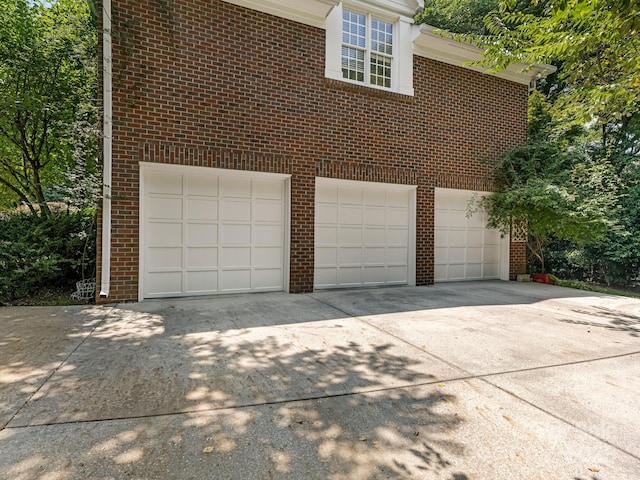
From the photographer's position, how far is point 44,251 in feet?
18.9

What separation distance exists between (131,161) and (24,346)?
3078 mm

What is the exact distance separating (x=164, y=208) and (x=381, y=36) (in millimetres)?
5914

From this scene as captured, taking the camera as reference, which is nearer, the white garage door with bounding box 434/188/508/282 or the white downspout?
the white downspout

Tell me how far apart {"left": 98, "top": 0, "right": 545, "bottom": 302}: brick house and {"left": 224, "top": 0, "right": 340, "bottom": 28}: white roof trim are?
3cm

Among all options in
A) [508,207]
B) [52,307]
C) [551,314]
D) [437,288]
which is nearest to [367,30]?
[508,207]

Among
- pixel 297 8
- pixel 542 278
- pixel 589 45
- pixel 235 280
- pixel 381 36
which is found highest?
pixel 381 36

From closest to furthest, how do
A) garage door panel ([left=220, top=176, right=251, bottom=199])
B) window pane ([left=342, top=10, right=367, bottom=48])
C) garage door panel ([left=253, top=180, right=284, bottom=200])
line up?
garage door panel ([left=220, top=176, right=251, bottom=199]) < garage door panel ([left=253, top=180, right=284, bottom=200]) < window pane ([left=342, top=10, right=367, bottom=48])

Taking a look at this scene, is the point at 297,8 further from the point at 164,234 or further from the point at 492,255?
the point at 492,255

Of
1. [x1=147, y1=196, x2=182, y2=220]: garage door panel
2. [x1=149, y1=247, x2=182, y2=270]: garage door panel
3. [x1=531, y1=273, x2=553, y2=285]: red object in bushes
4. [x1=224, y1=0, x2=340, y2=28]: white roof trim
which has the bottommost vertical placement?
[x1=531, y1=273, x2=553, y2=285]: red object in bushes

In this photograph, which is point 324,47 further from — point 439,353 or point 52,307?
point 52,307

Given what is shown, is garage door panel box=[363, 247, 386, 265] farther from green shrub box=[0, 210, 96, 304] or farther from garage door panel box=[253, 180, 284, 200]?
green shrub box=[0, 210, 96, 304]

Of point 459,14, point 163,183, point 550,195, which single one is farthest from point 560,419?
point 459,14

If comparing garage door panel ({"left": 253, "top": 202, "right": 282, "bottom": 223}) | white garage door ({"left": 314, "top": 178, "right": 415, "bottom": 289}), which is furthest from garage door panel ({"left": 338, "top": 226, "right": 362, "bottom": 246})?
garage door panel ({"left": 253, "top": 202, "right": 282, "bottom": 223})

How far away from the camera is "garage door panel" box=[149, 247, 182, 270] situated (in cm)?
591
